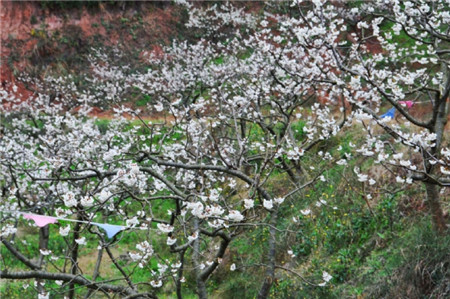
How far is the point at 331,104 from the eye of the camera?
12391 millimetres

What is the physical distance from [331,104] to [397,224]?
22.0ft

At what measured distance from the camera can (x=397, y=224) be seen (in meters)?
6.09

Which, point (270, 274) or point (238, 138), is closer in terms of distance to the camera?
point (238, 138)

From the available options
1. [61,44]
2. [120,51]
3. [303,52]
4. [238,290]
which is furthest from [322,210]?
[61,44]

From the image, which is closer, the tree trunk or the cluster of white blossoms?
the cluster of white blossoms

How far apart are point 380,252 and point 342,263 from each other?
528mm

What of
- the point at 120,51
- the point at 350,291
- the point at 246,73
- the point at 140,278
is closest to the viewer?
the point at 350,291

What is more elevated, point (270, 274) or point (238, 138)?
point (238, 138)

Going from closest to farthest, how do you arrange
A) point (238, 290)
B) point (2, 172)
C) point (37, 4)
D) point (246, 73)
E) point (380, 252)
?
point (380, 252)
point (238, 290)
point (2, 172)
point (246, 73)
point (37, 4)

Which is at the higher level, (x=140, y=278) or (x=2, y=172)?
(x=2, y=172)

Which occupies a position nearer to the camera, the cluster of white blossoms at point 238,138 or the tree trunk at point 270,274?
the cluster of white blossoms at point 238,138

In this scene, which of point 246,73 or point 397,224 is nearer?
point 397,224

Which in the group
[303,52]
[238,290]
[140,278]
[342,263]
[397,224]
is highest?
[303,52]

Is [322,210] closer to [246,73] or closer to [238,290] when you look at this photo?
[238,290]
